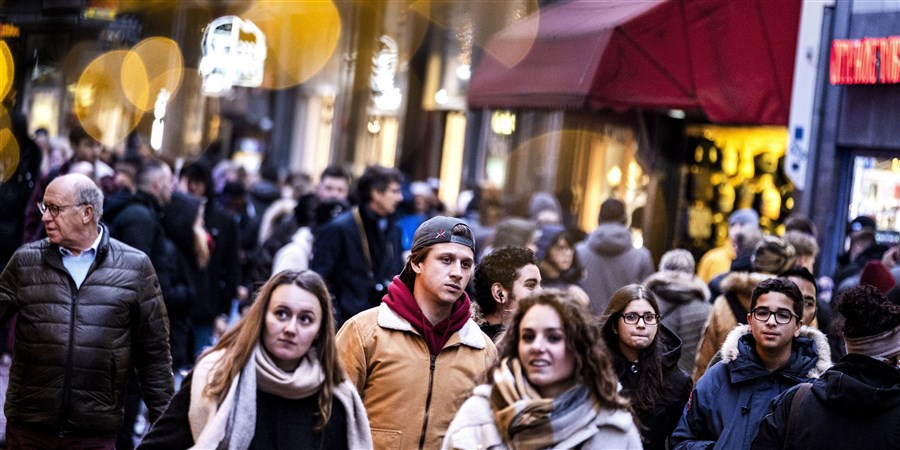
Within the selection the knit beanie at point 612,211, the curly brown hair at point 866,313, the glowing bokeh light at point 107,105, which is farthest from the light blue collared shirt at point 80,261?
the glowing bokeh light at point 107,105

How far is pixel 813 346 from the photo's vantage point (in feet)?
22.0

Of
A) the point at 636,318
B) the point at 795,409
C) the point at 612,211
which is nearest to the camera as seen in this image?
the point at 795,409

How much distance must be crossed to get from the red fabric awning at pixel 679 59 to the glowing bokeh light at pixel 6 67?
10.7 meters

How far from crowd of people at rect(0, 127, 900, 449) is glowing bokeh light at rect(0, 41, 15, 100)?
485 inches

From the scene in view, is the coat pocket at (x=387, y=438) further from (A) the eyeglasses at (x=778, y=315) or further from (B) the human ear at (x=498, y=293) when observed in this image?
(A) the eyeglasses at (x=778, y=315)

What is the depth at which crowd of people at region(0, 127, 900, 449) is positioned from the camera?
4.73m

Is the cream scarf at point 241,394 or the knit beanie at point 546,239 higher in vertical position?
the knit beanie at point 546,239

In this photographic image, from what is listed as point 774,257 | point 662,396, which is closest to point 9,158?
point 774,257

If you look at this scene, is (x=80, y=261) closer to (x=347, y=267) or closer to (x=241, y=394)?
(x=241, y=394)

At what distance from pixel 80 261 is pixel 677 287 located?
3.98 metres

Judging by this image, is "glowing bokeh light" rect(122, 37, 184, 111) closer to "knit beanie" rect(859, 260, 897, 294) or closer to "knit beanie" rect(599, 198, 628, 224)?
"knit beanie" rect(599, 198, 628, 224)

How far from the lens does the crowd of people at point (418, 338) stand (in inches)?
186

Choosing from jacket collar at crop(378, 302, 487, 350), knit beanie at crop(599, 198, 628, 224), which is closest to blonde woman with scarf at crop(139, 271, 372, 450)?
jacket collar at crop(378, 302, 487, 350)

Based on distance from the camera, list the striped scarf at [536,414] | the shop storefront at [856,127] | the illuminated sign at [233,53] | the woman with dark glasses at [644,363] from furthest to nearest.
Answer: the illuminated sign at [233,53] < the shop storefront at [856,127] < the woman with dark glasses at [644,363] < the striped scarf at [536,414]
